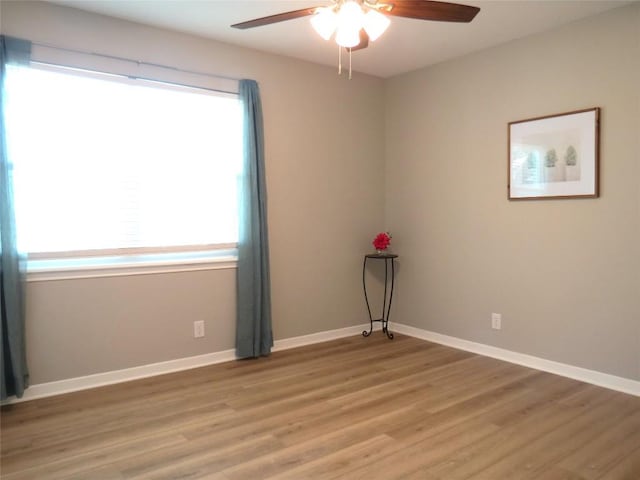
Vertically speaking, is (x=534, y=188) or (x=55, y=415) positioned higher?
(x=534, y=188)

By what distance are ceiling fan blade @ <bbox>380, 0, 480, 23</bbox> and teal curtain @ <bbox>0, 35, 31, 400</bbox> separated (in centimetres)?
230

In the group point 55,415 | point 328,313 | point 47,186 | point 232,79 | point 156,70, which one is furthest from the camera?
point 328,313

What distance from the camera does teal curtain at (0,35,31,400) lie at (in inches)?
113

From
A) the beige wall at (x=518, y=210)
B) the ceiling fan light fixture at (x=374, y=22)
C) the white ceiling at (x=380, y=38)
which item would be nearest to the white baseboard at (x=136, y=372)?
the beige wall at (x=518, y=210)

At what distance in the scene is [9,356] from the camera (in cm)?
290

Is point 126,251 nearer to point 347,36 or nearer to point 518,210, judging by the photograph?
point 347,36

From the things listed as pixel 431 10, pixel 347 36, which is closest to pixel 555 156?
pixel 431 10

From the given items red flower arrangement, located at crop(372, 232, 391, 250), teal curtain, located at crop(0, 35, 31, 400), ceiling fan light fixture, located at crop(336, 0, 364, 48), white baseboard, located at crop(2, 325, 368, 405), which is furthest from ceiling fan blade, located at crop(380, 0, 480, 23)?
white baseboard, located at crop(2, 325, 368, 405)

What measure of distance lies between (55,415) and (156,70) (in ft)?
7.83

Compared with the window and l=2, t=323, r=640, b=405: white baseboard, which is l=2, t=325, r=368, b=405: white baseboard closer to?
l=2, t=323, r=640, b=405: white baseboard

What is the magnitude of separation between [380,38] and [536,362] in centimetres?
274

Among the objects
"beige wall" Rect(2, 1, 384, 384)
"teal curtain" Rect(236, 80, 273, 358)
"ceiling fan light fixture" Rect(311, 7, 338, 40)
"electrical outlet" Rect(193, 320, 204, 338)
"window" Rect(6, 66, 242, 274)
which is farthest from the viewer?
"teal curtain" Rect(236, 80, 273, 358)

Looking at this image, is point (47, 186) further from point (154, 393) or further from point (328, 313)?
point (328, 313)

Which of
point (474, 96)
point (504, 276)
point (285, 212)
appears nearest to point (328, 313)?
point (285, 212)
